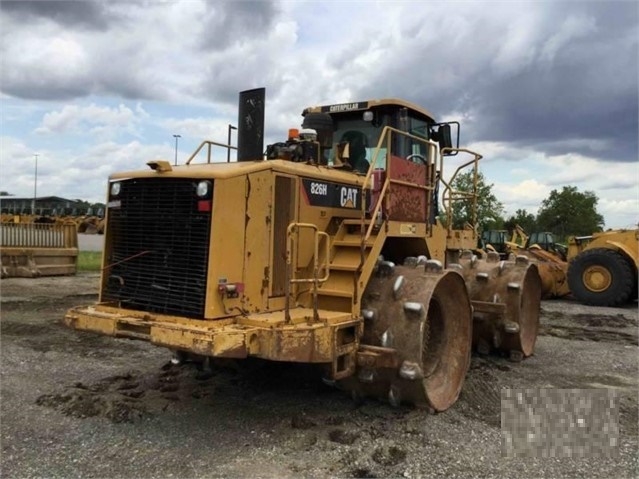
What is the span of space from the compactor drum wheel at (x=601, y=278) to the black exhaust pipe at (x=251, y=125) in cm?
1064

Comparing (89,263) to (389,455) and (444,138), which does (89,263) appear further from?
(389,455)

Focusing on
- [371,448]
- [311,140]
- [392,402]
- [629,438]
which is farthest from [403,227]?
[629,438]

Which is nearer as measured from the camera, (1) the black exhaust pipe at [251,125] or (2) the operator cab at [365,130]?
(1) the black exhaust pipe at [251,125]

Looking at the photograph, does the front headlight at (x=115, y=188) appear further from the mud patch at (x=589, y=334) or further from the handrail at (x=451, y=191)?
the mud patch at (x=589, y=334)

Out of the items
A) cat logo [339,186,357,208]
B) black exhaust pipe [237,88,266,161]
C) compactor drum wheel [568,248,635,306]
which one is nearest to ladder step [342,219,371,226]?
cat logo [339,186,357,208]

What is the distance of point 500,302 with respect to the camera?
7273mm

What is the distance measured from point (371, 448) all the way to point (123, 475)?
67.5 inches

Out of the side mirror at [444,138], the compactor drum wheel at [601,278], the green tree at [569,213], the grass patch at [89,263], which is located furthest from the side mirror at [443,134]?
the green tree at [569,213]

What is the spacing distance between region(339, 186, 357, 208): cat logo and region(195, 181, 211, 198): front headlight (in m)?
1.52

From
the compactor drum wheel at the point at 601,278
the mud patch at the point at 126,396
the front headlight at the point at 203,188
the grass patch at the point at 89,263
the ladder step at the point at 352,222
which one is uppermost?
the front headlight at the point at 203,188

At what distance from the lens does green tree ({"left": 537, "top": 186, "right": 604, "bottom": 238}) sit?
Result: 194 ft

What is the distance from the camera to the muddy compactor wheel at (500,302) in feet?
23.5

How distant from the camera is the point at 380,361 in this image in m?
4.69

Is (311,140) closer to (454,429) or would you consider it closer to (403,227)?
(403,227)
